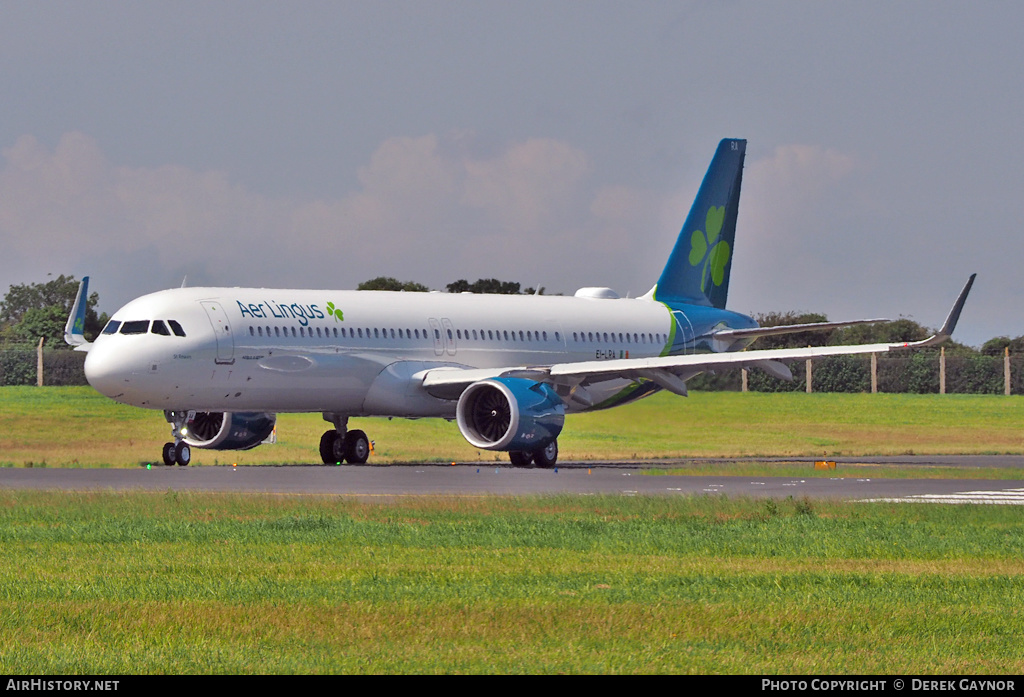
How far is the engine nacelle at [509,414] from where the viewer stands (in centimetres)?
3741

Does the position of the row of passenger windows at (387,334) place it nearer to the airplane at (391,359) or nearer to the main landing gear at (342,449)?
the airplane at (391,359)

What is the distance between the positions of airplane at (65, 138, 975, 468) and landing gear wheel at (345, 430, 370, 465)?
35 mm

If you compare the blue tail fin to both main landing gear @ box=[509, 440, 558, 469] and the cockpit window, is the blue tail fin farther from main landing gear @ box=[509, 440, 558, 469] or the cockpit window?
the cockpit window

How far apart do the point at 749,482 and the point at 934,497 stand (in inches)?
214

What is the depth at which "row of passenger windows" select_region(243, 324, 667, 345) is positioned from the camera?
1494 inches

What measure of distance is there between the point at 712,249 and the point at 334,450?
14.9m

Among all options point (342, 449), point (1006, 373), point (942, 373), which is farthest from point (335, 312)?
point (1006, 373)

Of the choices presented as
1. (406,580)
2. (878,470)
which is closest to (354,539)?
(406,580)

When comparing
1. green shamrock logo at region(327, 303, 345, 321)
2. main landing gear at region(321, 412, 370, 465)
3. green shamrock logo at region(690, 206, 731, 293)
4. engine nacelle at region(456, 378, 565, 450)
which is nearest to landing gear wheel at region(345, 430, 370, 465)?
main landing gear at region(321, 412, 370, 465)

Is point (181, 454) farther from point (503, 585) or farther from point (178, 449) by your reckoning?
point (503, 585)

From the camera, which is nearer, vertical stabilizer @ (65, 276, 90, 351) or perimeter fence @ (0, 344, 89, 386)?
vertical stabilizer @ (65, 276, 90, 351)

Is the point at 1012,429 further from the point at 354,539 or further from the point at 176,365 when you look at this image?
the point at 354,539

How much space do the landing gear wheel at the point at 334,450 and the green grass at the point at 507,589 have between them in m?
18.5

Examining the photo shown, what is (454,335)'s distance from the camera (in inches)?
1673
